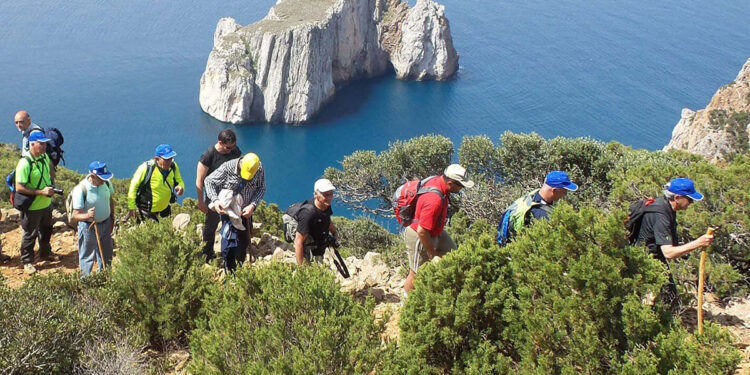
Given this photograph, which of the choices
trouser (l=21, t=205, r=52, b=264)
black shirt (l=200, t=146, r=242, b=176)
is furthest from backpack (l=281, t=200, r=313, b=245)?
trouser (l=21, t=205, r=52, b=264)

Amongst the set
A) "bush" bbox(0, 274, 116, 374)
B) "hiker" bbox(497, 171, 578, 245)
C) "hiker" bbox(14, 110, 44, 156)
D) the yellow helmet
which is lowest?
"bush" bbox(0, 274, 116, 374)

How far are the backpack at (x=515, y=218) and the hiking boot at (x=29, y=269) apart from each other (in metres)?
6.90

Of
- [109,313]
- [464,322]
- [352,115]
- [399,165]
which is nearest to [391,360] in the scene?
[464,322]

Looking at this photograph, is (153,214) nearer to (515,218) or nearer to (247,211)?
(247,211)

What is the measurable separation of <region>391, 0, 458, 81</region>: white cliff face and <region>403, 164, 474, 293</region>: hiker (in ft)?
239

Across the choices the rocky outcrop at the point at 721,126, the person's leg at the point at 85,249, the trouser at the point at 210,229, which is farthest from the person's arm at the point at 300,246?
the rocky outcrop at the point at 721,126

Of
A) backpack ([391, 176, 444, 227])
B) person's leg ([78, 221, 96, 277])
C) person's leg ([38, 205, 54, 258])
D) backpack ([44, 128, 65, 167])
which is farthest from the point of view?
backpack ([44, 128, 65, 167])

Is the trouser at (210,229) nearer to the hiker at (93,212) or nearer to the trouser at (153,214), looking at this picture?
the trouser at (153,214)

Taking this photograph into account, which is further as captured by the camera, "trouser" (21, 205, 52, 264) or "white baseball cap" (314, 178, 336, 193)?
"trouser" (21, 205, 52, 264)

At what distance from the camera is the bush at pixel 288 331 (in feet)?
16.3

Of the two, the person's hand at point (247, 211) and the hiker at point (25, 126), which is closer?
the person's hand at point (247, 211)

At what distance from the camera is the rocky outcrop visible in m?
37.3

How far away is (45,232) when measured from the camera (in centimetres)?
937

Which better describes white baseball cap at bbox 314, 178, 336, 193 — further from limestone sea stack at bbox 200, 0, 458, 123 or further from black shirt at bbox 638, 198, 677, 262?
limestone sea stack at bbox 200, 0, 458, 123
